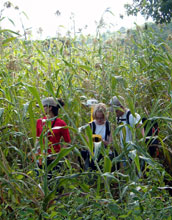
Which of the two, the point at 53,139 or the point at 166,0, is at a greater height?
the point at 166,0

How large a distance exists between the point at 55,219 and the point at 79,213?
0.32m

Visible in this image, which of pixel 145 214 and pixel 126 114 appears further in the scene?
pixel 126 114

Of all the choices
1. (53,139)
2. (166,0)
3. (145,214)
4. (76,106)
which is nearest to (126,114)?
(76,106)

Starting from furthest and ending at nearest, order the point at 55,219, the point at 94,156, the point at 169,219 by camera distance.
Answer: the point at 94,156
the point at 55,219
the point at 169,219

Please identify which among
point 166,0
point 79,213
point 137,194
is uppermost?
point 166,0

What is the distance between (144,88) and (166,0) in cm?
665

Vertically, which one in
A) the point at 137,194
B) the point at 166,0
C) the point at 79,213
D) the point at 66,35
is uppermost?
the point at 166,0

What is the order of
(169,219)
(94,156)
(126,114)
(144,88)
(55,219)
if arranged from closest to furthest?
(169,219) → (55,219) → (94,156) → (126,114) → (144,88)

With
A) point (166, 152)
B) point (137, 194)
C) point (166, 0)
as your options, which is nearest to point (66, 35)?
point (166, 152)

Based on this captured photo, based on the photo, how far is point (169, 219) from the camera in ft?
6.75

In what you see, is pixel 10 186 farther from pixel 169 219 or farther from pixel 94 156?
pixel 169 219

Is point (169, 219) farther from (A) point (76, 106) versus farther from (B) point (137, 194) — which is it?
(A) point (76, 106)

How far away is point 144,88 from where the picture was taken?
465cm

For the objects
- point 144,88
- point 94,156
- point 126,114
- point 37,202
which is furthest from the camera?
point 144,88
